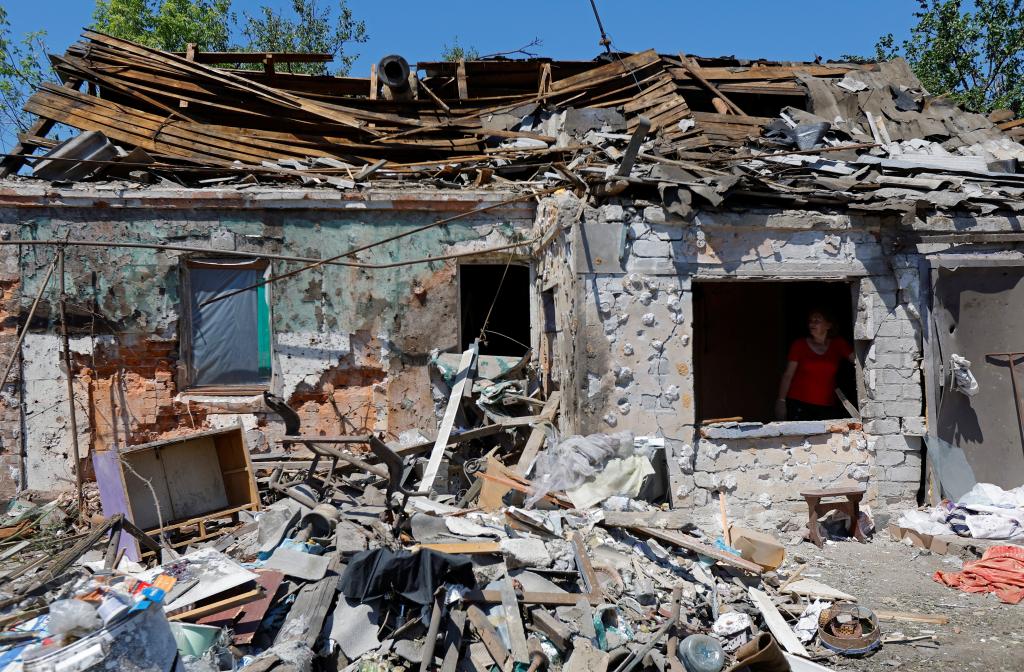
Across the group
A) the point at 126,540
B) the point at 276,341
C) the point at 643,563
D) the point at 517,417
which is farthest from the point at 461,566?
the point at 276,341

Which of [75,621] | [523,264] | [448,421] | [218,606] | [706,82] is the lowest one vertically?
[218,606]

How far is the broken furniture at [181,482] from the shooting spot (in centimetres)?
606

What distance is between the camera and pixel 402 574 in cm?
437

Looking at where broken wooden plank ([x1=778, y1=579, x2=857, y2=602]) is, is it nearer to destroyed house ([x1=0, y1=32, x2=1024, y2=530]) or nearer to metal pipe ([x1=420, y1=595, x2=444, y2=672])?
destroyed house ([x1=0, y1=32, x2=1024, y2=530])

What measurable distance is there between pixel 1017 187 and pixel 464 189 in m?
5.55

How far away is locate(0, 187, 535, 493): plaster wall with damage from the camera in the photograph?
8000mm

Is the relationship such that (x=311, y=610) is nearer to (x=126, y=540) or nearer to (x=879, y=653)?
(x=126, y=540)

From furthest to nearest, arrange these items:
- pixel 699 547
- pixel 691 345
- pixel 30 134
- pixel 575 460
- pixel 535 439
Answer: pixel 30 134 < pixel 535 439 < pixel 691 345 < pixel 575 460 < pixel 699 547

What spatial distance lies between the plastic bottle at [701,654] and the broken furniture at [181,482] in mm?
3993

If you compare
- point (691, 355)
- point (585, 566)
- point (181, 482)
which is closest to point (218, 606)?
point (585, 566)

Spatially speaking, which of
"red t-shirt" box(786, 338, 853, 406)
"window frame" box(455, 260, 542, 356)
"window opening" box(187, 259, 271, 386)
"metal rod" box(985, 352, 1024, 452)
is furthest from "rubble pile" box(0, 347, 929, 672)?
"metal rod" box(985, 352, 1024, 452)

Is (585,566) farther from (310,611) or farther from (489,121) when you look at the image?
(489,121)

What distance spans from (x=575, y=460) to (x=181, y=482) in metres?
3.58

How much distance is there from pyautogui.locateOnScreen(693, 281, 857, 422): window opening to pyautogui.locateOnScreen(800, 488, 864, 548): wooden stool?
3783 mm
